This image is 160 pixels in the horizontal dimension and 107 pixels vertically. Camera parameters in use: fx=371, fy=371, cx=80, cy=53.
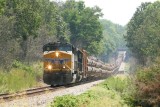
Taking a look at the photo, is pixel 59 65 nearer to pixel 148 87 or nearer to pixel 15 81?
pixel 15 81

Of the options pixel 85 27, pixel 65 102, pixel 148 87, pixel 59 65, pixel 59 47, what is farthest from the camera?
pixel 85 27

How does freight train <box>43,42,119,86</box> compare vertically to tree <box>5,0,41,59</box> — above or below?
below

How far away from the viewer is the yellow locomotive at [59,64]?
99.0 ft

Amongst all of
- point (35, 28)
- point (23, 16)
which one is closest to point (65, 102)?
point (23, 16)

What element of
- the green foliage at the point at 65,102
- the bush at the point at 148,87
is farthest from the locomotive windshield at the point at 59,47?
the green foliage at the point at 65,102

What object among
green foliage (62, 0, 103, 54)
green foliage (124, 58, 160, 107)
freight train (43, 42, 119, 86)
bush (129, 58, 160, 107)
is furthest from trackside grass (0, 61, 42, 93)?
green foliage (62, 0, 103, 54)

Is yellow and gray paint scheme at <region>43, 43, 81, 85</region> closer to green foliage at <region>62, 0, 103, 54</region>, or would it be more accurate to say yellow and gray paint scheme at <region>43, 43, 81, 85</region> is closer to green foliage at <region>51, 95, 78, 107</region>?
green foliage at <region>51, 95, 78, 107</region>

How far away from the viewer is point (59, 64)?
30672mm

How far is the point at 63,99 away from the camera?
46.4ft

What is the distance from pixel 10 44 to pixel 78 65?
1001 centimetres

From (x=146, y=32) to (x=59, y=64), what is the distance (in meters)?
47.4

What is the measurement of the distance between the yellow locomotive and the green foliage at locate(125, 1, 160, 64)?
54.3 ft

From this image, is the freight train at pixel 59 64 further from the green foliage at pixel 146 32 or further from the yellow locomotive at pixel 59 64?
the green foliage at pixel 146 32

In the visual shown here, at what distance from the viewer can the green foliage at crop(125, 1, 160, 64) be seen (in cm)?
6539
